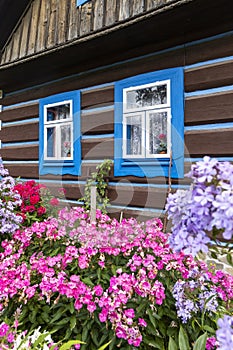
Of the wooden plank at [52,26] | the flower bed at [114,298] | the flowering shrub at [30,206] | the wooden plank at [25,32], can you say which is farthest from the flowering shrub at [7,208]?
the wooden plank at [25,32]

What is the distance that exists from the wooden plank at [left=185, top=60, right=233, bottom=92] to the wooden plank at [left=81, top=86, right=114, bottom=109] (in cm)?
131

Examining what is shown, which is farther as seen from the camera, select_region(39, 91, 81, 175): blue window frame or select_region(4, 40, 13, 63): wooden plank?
select_region(4, 40, 13, 63): wooden plank

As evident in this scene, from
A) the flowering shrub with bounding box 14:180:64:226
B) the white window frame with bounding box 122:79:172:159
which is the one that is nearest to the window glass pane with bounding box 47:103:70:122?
the white window frame with bounding box 122:79:172:159

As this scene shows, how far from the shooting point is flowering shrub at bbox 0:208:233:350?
7.03ft

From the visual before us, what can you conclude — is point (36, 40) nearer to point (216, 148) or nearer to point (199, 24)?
point (199, 24)

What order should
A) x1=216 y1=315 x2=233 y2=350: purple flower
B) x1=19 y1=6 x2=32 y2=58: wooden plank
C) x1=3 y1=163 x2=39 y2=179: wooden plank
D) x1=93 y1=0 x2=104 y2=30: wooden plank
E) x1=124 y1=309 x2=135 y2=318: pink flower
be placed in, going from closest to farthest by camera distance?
x1=216 y1=315 x2=233 y2=350: purple flower < x1=124 y1=309 x2=135 y2=318: pink flower < x1=93 y1=0 x2=104 y2=30: wooden plank < x1=19 y1=6 x2=32 y2=58: wooden plank < x1=3 y1=163 x2=39 y2=179: wooden plank

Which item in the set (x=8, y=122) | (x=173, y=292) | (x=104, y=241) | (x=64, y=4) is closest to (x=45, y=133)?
(x=8, y=122)

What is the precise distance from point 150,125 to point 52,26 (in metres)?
2.30

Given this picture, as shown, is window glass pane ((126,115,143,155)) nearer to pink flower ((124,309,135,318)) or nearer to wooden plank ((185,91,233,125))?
wooden plank ((185,91,233,125))

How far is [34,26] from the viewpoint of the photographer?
6445 mm

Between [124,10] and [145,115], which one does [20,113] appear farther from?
[124,10]

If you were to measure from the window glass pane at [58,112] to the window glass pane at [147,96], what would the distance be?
143cm

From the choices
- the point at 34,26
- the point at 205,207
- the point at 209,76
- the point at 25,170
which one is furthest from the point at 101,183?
the point at 205,207

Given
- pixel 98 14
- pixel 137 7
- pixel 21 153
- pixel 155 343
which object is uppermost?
pixel 98 14
